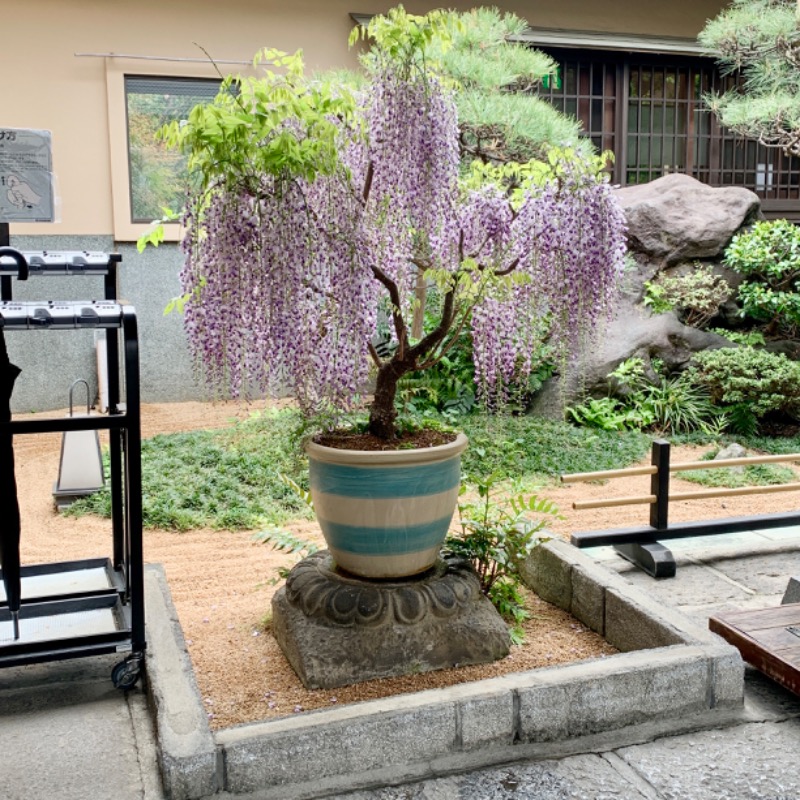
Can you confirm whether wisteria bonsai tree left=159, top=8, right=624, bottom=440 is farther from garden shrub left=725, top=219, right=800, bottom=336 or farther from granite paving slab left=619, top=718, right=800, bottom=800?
garden shrub left=725, top=219, right=800, bottom=336

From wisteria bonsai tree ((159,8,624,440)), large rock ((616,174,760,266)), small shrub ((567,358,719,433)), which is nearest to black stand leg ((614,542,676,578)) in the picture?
wisteria bonsai tree ((159,8,624,440))

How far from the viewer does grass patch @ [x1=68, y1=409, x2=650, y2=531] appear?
5.60 metres

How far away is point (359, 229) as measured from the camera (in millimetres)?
3086

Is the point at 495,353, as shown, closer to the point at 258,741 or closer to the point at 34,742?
the point at 258,741

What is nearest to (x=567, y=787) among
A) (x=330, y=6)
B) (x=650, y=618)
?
(x=650, y=618)

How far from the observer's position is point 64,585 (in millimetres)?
3318

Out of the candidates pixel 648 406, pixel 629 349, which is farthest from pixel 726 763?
pixel 629 349

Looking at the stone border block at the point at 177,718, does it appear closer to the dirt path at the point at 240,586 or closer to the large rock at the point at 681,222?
the dirt path at the point at 240,586

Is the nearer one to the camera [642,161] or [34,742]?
[34,742]

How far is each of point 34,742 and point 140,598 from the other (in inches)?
19.2

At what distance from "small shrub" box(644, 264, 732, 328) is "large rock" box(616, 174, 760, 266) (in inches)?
10.1

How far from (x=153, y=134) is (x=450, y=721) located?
748cm

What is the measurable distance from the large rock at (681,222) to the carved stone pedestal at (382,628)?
6.24 m

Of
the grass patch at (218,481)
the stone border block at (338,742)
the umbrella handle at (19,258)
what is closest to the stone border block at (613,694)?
the stone border block at (338,742)
